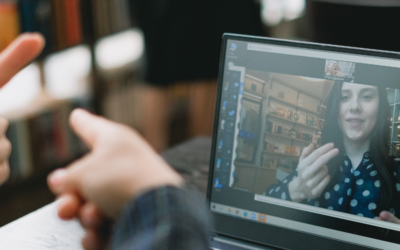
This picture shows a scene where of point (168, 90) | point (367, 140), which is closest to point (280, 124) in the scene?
point (367, 140)

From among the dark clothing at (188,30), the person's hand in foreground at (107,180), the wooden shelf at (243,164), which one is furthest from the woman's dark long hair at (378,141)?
the dark clothing at (188,30)

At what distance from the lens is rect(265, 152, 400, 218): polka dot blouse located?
2.17 feet

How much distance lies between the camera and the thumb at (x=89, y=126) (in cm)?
53

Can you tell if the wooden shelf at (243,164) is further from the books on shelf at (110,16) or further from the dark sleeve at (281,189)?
the books on shelf at (110,16)

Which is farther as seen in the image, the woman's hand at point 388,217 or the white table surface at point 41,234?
the white table surface at point 41,234

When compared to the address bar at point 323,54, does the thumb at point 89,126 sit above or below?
below

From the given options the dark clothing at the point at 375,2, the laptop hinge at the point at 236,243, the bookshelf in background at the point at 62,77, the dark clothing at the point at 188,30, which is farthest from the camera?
the dark clothing at the point at 188,30

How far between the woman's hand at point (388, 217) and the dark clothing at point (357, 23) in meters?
0.48

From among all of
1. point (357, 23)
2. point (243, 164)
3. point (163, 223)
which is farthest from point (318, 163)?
point (357, 23)

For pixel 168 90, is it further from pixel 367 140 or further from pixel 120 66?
pixel 367 140

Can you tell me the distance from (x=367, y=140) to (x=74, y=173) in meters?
0.43

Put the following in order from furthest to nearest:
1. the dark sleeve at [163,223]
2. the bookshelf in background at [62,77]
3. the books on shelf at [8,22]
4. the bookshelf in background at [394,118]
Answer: the bookshelf in background at [62,77] → the books on shelf at [8,22] → the bookshelf in background at [394,118] → the dark sleeve at [163,223]

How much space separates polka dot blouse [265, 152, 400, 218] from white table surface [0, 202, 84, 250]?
44 cm

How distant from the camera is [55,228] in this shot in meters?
0.83
